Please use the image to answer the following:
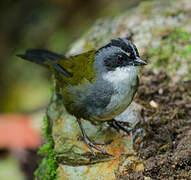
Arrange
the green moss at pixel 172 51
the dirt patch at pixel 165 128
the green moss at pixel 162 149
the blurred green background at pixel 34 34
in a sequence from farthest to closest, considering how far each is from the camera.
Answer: the blurred green background at pixel 34 34
the green moss at pixel 172 51
the green moss at pixel 162 149
the dirt patch at pixel 165 128

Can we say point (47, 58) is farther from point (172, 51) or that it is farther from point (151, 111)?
point (172, 51)

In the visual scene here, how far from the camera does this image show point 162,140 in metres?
4.00

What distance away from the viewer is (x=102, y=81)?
3770mm

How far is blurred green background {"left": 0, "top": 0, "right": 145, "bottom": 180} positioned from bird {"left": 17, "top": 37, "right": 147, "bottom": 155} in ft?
13.0

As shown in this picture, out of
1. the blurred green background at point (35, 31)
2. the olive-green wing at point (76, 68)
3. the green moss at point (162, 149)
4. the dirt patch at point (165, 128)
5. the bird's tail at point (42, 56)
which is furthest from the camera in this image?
the blurred green background at point (35, 31)

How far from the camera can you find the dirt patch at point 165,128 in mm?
3498

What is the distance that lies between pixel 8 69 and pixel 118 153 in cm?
577

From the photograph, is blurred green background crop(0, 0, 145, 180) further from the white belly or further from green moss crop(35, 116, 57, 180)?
the white belly

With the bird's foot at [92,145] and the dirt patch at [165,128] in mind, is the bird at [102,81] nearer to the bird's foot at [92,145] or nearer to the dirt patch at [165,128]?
the bird's foot at [92,145]

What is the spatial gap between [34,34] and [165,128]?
6.01 metres

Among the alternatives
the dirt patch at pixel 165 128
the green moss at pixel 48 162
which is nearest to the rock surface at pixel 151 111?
the dirt patch at pixel 165 128

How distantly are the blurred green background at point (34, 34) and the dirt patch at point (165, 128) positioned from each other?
152 inches

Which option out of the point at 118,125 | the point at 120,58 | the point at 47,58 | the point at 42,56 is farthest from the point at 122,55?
the point at 42,56

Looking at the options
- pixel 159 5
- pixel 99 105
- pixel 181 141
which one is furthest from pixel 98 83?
pixel 159 5
